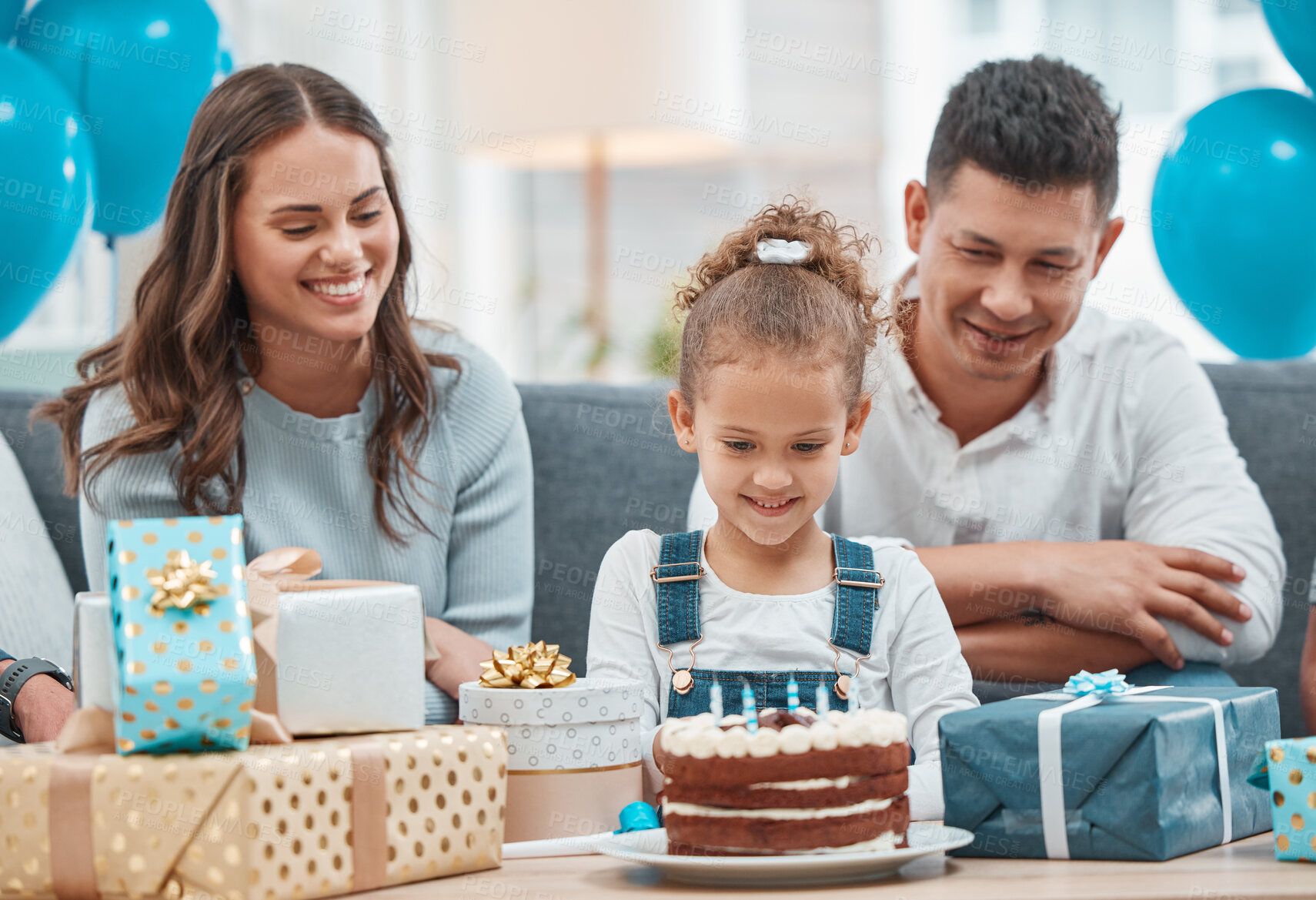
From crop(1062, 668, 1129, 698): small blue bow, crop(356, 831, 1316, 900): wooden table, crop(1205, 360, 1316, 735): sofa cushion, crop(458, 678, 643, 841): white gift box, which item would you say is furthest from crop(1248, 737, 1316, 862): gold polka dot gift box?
crop(1205, 360, 1316, 735): sofa cushion

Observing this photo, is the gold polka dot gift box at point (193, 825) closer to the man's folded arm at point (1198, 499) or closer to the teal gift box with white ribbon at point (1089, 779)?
the teal gift box with white ribbon at point (1089, 779)

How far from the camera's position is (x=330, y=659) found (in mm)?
901

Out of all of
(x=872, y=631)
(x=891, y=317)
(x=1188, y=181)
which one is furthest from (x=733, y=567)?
(x=1188, y=181)

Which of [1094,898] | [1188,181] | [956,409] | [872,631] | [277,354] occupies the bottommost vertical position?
[1094,898]

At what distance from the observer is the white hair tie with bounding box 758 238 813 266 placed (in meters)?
1.22

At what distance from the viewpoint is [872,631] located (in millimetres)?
1157

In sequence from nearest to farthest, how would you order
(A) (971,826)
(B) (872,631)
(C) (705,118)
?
(A) (971,826) < (B) (872,631) < (C) (705,118)

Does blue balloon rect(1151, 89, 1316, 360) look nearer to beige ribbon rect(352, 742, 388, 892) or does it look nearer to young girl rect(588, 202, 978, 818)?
young girl rect(588, 202, 978, 818)

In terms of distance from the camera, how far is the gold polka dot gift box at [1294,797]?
34.3 inches

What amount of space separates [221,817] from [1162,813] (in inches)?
24.8

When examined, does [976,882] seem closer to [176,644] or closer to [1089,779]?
[1089,779]

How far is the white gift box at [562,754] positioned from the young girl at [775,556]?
0.10 meters

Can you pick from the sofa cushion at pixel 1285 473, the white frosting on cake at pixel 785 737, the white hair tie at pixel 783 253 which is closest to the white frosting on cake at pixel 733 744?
the white frosting on cake at pixel 785 737

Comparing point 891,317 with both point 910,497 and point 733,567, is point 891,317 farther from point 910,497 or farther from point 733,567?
point 910,497
